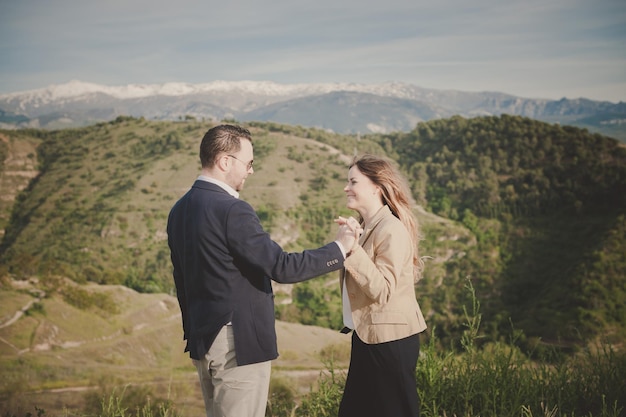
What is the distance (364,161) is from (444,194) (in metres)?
86.1

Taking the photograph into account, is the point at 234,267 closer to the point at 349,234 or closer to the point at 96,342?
the point at 349,234

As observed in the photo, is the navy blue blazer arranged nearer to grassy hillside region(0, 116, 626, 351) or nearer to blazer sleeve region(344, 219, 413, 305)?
blazer sleeve region(344, 219, 413, 305)

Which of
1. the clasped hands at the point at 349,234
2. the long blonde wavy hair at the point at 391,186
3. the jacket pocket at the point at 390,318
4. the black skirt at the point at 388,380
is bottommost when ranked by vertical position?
the black skirt at the point at 388,380

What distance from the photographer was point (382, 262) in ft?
8.66

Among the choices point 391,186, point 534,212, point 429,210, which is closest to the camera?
point 391,186

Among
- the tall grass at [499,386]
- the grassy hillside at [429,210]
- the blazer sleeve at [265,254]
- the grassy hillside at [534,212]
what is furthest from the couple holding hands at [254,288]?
the grassy hillside at [534,212]

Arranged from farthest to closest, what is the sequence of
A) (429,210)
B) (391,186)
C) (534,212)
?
(429,210) < (534,212) < (391,186)

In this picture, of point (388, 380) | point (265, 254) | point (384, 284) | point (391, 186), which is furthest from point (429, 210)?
point (265, 254)

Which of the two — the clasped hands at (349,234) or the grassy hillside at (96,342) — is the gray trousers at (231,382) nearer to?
the clasped hands at (349,234)

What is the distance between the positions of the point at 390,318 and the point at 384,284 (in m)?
0.26

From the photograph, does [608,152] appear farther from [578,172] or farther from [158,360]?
[158,360]

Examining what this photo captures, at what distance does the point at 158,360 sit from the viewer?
3106 centimetres

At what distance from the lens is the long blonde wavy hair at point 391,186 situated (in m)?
2.90

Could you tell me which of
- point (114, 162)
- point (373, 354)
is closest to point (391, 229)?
point (373, 354)
